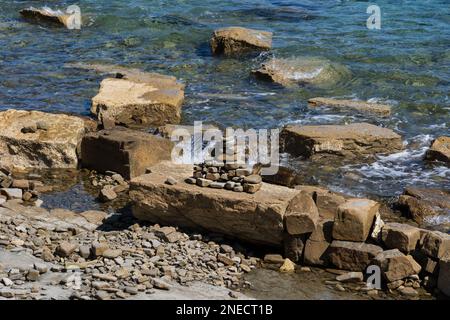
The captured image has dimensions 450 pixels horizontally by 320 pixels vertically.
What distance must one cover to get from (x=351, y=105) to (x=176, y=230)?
592 centimetres

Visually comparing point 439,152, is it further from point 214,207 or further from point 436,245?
point 214,207

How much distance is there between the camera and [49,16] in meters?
20.0

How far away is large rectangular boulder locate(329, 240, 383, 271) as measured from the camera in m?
8.21

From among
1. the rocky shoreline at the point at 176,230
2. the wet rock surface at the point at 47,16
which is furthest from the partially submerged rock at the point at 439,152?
the wet rock surface at the point at 47,16

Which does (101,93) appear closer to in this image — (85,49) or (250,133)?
(250,133)

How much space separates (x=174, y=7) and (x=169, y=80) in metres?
7.67

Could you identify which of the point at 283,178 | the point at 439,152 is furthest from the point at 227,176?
the point at 439,152

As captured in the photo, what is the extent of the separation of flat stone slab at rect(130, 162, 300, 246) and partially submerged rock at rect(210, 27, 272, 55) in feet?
27.4

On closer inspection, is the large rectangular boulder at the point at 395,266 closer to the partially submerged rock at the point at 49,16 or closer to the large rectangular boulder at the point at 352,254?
the large rectangular boulder at the point at 352,254

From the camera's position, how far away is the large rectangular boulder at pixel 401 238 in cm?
824

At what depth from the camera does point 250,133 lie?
41.8 ft

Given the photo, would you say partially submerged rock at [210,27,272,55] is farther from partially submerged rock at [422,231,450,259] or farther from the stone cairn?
partially submerged rock at [422,231,450,259]

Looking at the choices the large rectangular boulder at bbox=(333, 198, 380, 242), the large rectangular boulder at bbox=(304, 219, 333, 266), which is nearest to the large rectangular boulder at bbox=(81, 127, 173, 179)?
the large rectangular boulder at bbox=(304, 219, 333, 266)

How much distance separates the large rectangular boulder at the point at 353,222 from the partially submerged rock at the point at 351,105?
555 cm
